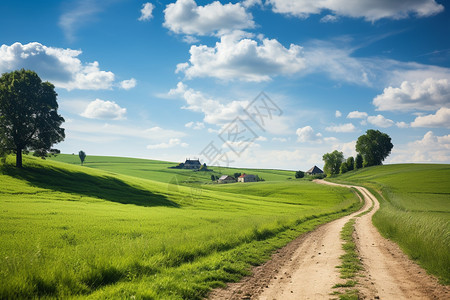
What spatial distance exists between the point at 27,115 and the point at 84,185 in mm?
15243

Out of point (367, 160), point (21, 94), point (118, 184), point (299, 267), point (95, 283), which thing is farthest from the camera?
point (367, 160)

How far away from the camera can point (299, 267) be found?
36.7ft

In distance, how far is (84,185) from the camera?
42.3 m

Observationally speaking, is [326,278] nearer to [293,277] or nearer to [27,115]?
[293,277]

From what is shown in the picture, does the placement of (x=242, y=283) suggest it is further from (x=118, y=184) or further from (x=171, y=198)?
(x=118, y=184)

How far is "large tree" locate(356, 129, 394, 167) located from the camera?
12731cm

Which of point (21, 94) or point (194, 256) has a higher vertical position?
point (21, 94)

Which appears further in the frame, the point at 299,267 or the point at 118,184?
the point at 118,184

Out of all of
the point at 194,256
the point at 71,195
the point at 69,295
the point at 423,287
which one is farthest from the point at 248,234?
the point at 71,195

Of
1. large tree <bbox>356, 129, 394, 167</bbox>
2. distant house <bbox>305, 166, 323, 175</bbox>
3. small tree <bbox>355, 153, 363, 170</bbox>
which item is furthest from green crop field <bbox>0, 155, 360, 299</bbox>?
distant house <bbox>305, 166, 323, 175</bbox>

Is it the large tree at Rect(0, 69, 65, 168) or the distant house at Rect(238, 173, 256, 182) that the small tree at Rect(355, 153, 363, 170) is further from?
the large tree at Rect(0, 69, 65, 168)

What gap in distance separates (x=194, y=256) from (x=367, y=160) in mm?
135674

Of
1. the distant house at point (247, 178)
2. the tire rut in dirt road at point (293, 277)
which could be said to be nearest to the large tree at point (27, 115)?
the tire rut in dirt road at point (293, 277)

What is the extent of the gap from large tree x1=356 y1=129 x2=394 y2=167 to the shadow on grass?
11510 cm
